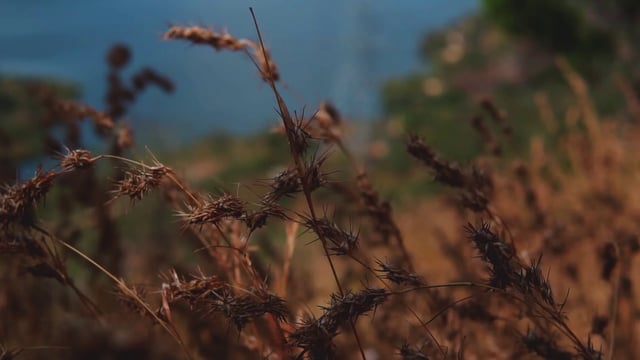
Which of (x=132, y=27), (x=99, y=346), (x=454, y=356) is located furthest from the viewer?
(x=132, y=27)

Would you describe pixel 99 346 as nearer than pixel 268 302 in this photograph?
Yes

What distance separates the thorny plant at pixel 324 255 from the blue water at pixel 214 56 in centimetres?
313

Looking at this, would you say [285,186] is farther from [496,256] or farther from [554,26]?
[554,26]

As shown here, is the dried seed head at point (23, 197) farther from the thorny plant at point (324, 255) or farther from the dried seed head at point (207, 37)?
the dried seed head at point (207, 37)

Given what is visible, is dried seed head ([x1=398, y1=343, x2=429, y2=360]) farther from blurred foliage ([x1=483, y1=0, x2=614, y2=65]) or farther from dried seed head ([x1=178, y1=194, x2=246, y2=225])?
blurred foliage ([x1=483, y1=0, x2=614, y2=65])

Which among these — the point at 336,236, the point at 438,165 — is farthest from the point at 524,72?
the point at 336,236

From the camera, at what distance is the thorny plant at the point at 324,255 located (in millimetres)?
704

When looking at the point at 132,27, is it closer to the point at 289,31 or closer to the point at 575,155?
the point at 289,31

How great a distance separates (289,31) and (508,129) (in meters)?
6.31

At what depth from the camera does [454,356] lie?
98 cm

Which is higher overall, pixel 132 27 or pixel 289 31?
pixel 289 31

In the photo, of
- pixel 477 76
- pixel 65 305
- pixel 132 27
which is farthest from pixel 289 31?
pixel 65 305

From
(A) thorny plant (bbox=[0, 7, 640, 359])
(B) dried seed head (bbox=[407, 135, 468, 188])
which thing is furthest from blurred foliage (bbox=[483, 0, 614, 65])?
(B) dried seed head (bbox=[407, 135, 468, 188])

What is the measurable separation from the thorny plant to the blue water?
A: 3.13 meters
